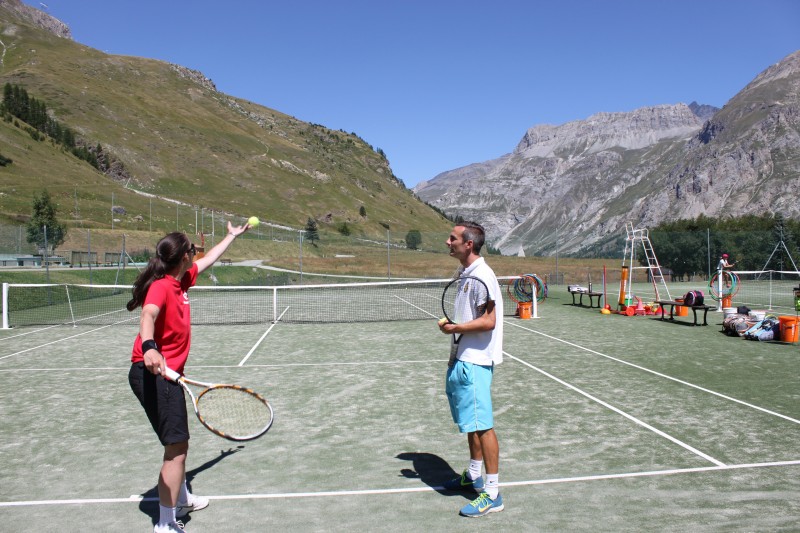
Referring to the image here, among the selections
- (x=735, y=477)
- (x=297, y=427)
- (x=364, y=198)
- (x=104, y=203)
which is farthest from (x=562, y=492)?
(x=364, y=198)

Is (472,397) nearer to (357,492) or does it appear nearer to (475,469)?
(475,469)

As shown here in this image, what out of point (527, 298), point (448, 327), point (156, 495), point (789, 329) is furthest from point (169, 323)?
point (527, 298)

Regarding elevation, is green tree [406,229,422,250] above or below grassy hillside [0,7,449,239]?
below

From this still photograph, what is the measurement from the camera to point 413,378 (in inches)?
414

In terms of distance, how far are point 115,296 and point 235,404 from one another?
94.3 ft

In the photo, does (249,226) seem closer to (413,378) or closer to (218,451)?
(218,451)

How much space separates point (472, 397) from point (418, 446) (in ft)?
6.58

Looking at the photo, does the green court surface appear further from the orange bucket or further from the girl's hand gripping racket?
the girl's hand gripping racket

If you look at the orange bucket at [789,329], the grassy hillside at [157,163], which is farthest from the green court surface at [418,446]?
→ the grassy hillside at [157,163]

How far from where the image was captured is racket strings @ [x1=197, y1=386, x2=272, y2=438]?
15.6 feet

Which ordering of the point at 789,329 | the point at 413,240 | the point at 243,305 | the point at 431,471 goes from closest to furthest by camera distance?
the point at 431,471
the point at 789,329
the point at 243,305
the point at 413,240

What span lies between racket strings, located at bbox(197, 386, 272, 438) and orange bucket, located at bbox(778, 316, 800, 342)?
41.3 feet

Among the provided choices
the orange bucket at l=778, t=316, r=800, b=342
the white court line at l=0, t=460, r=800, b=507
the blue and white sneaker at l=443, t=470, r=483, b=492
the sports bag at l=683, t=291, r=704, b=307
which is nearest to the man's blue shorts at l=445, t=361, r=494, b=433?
the blue and white sneaker at l=443, t=470, r=483, b=492

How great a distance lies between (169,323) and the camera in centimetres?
467
